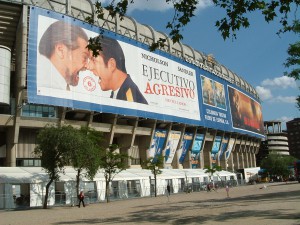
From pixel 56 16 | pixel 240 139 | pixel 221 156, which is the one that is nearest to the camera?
pixel 56 16

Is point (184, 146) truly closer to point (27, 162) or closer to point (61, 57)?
point (61, 57)

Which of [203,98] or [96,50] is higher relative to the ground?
[203,98]

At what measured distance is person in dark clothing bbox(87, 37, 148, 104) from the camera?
2125 inches

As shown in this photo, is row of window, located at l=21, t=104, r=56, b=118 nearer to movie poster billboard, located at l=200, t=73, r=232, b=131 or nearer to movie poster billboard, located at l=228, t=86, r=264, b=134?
movie poster billboard, located at l=200, t=73, r=232, b=131

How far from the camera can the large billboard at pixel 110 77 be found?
47094mm

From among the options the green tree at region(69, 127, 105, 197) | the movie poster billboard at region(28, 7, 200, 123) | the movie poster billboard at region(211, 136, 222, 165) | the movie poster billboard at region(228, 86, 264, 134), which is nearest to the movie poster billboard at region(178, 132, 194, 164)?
the movie poster billboard at region(28, 7, 200, 123)

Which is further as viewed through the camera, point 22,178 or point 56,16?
point 56,16

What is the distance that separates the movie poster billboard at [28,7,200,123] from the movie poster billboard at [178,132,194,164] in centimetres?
426

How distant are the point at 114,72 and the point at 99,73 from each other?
3247 millimetres

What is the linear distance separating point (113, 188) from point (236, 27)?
38.8 metres

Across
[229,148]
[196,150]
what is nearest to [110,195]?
[196,150]

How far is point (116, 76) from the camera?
56.7m

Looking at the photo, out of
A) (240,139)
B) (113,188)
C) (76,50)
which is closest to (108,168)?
(113,188)

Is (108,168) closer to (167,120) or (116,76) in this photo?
(116,76)
